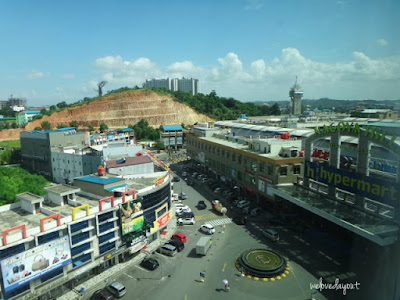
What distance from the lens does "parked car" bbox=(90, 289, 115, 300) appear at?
14.8 metres

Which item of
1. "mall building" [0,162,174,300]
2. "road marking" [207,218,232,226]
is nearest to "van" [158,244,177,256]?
"mall building" [0,162,174,300]

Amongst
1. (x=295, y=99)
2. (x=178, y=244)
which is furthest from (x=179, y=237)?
(x=295, y=99)

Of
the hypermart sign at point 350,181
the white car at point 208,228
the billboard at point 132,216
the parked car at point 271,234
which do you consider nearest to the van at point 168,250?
the billboard at point 132,216

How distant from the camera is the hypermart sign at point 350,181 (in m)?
15.6

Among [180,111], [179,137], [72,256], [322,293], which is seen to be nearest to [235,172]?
[322,293]

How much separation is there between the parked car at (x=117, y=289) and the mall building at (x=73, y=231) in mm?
1691

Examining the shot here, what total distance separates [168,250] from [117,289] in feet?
15.4

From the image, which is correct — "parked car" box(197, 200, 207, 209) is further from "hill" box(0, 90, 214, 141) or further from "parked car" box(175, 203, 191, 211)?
"hill" box(0, 90, 214, 141)

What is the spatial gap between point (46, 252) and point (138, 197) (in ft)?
20.3

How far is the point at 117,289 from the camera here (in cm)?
1518

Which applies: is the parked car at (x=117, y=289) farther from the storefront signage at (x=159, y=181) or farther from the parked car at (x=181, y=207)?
the parked car at (x=181, y=207)

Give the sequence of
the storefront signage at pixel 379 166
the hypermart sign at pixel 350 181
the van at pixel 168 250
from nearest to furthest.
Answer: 1. the hypermart sign at pixel 350 181
2. the storefront signage at pixel 379 166
3. the van at pixel 168 250

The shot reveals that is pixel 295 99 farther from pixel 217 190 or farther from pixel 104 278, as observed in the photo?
pixel 104 278

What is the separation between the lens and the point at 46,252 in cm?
1420
